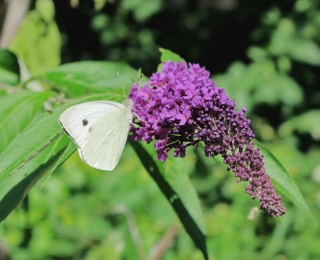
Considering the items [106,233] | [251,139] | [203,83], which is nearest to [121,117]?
[203,83]

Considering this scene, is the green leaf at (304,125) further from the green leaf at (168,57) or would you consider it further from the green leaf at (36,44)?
the green leaf at (168,57)

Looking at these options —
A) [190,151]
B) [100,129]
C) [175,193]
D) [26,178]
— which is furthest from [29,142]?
[190,151]

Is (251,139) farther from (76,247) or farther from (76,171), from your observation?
(76,171)

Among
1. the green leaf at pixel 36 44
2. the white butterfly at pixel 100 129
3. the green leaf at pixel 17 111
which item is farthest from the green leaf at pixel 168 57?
the green leaf at pixel 36 44

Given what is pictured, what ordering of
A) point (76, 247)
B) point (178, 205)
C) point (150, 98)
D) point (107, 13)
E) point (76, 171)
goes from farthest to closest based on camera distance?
point (107, 13), point (76, 171), point (76, 247), point (178, 205), point (150, 98)

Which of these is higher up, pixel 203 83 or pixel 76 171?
pixel 203 83

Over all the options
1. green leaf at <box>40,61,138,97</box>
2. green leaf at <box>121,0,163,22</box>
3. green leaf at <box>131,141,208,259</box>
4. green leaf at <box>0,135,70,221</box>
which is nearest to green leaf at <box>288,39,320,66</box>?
green leaf at <box>121,0,163,22</box>
